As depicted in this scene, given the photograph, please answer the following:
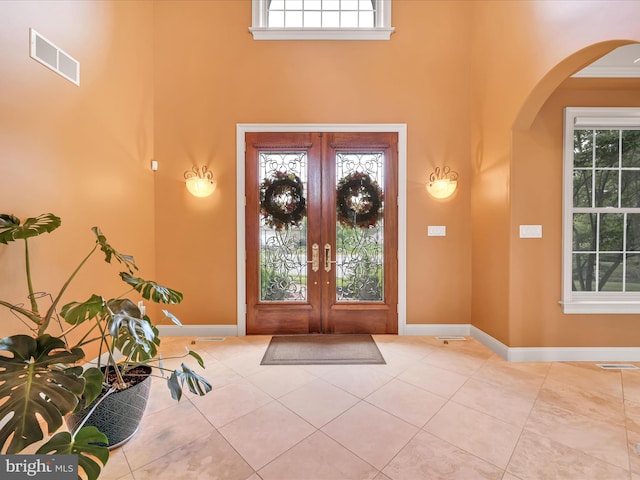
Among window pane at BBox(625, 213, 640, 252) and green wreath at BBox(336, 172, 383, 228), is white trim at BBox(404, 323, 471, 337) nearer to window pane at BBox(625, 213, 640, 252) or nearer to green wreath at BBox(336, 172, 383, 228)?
green wreath at BBox(336, 172, 383, 228)

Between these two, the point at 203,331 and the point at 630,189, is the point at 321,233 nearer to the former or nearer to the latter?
the point at 203,331

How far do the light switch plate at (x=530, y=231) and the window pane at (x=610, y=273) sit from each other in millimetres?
754

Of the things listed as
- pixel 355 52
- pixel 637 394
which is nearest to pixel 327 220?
pixel 355 52

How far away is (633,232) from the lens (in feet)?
9.01

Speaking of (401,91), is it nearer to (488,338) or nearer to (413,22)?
(413,22)

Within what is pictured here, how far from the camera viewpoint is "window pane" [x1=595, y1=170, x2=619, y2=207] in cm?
274

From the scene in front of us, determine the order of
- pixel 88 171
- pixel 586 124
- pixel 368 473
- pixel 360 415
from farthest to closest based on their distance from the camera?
pixel 586 124
pixel 88 171
pixel 360 415
pixel 368 473

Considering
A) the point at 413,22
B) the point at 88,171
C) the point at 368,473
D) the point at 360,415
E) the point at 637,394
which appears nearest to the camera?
the point at 368,473

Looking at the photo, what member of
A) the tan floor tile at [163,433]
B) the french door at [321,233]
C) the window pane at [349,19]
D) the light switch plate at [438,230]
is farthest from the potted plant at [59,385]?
the window pane at [349,19]

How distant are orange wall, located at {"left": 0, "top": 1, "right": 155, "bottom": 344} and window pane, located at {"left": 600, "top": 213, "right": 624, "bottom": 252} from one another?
4788 millimetres

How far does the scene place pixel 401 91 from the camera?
3.28 m

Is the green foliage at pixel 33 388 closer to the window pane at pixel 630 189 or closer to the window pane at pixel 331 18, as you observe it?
the window pane at pixel 331 18

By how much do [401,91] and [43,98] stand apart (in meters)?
3.28

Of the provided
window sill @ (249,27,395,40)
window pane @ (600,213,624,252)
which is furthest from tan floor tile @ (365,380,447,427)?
window sill @ (249,27,395,40)
